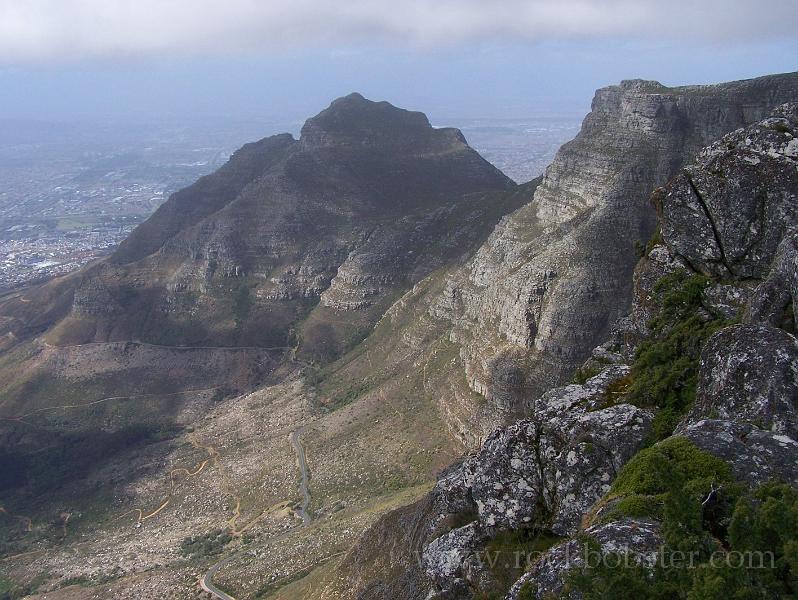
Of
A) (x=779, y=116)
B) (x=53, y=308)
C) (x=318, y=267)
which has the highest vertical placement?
(x=779, y=116)

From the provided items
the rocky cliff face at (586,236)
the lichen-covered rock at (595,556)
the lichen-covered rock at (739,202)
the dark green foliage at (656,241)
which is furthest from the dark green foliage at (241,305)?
the lichen-covered rock at (595,556)

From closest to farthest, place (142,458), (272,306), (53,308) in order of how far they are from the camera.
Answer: (142,458) → (272,306) → (53,308)

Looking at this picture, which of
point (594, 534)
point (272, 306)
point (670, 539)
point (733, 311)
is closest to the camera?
point (670, 539)

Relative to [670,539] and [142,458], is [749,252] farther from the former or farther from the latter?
[142,458]

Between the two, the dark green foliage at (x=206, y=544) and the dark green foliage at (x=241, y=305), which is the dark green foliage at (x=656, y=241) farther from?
the dark green foliage at (x=241, y=305)

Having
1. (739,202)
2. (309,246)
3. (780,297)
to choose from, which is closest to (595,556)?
(780,297)

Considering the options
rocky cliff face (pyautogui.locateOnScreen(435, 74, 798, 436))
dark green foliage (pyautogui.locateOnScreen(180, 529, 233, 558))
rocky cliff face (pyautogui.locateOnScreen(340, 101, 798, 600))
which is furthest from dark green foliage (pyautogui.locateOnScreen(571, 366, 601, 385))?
dark green foliage (pyautogui.locateOnScreen(180, 529, 233, 558))

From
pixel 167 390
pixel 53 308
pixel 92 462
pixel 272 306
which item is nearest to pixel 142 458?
pixel 92 462

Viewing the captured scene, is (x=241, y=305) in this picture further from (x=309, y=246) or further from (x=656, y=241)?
(x=656, y=241)
